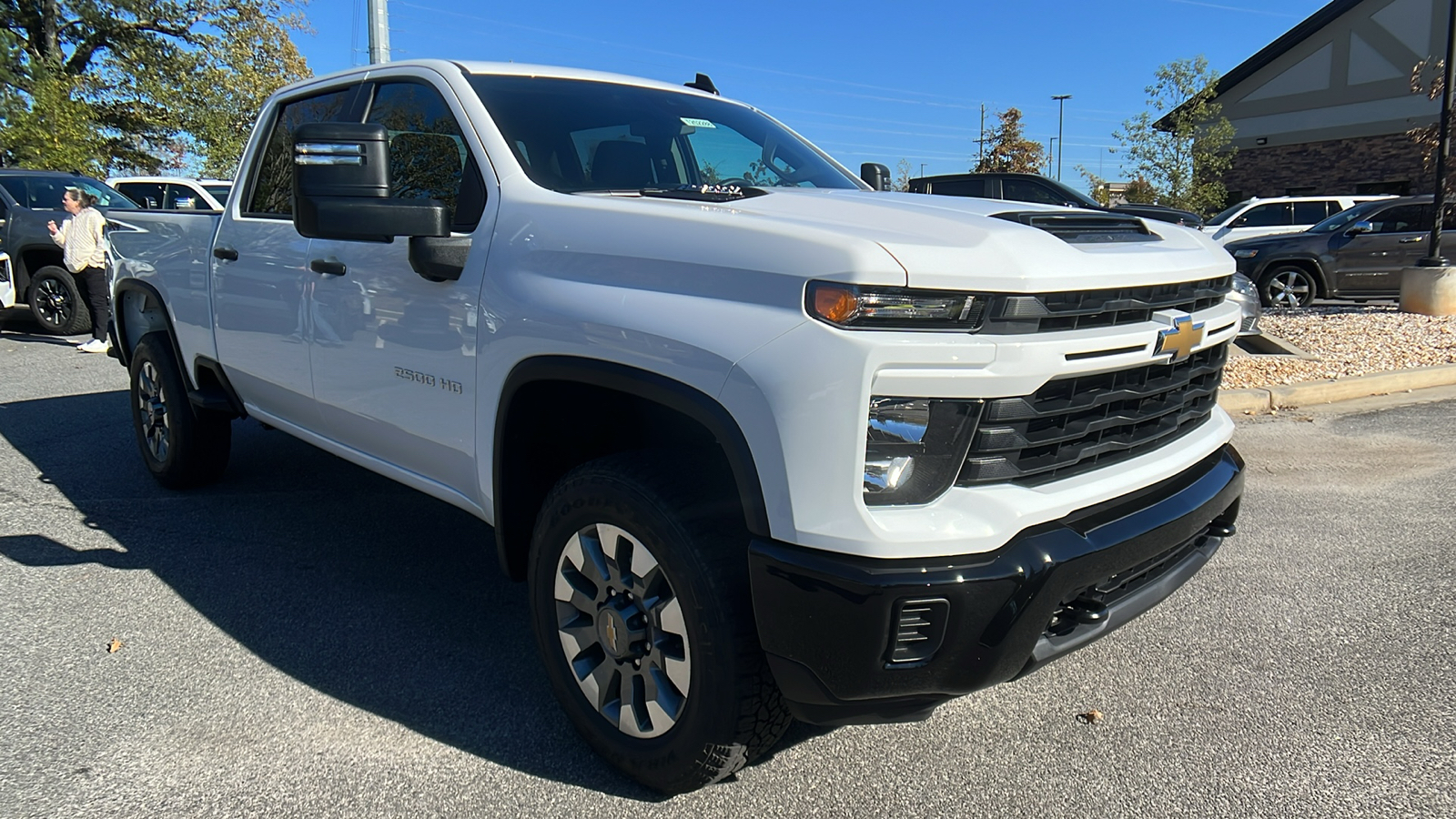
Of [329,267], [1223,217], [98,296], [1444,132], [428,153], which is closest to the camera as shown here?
[428,153]

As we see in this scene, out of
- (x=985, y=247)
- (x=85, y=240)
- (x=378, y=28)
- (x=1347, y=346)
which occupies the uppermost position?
(x=378, y=28)

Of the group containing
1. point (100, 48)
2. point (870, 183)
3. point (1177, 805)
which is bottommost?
point (1177, 805)

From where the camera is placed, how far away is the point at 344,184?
2658 millimetres

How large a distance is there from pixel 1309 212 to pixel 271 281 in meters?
18.8

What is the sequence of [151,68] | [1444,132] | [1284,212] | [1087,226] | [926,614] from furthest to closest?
[151,68]
[1284,212]
[1444,132]
[1087,226]
[926,614]

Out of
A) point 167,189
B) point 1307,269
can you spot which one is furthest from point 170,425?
point 1307,269

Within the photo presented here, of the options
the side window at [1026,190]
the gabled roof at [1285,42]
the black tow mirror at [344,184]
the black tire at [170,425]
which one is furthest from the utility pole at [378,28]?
the gabled roof at [1285,42]

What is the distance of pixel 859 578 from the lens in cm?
196

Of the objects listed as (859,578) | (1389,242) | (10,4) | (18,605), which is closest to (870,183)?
(859,578)

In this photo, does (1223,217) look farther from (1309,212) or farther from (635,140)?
(635,140)

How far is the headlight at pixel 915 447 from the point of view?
78.7 inches

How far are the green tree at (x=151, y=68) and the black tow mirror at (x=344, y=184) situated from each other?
93.6 ft

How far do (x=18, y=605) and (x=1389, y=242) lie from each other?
14980mm

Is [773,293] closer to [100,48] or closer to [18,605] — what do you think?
[18,605]
